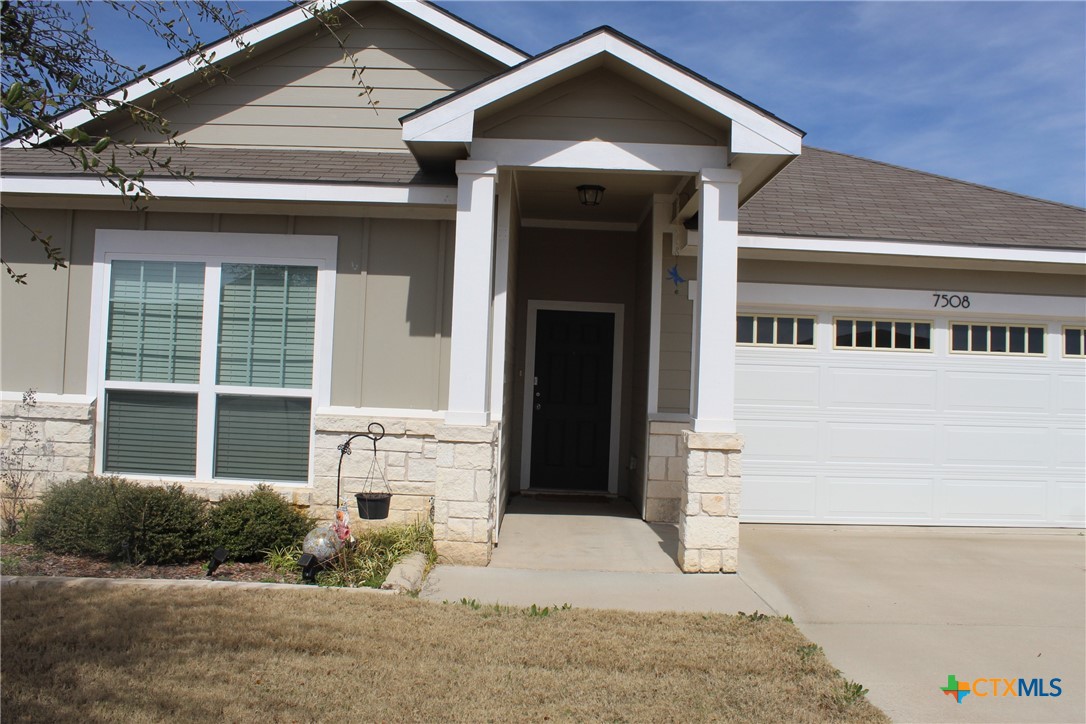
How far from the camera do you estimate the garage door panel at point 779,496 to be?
841 centimetres

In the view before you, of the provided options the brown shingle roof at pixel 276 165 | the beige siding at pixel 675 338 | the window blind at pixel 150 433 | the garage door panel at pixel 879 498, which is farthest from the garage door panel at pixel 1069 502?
the window blind at pixel 150 433

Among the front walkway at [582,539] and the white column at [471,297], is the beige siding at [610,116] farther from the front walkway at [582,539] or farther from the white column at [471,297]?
the front walkway at [582,539]

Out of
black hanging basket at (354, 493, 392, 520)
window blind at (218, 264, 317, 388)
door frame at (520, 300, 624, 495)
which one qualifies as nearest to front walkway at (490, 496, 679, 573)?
door frame at (520, 300, 624, 495)

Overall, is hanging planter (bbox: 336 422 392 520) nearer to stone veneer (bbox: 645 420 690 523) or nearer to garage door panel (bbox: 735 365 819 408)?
stone veneer (bbox: 645 420 690 523)

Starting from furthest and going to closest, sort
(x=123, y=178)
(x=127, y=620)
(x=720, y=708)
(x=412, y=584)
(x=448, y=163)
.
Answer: (x=448, y=163)
(x=412, y=584)
(x=127, y=620)
(x=720, y=708)
(x=123, y=178)

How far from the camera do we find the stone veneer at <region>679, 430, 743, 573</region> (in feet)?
20.1

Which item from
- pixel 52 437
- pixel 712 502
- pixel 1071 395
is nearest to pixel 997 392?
pixel 1071 395

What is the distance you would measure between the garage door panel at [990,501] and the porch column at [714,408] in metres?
3.69

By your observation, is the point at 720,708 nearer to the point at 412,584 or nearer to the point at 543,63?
the point at 412,584

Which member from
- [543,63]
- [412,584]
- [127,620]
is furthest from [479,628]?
[543,63]

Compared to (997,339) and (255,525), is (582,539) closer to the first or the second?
(255,525)

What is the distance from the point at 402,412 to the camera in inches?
283

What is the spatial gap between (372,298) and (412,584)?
279 centimetres

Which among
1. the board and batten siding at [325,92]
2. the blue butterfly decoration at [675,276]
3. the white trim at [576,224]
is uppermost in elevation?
the board and batten siding at [325,92]
